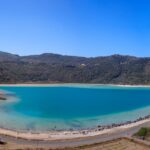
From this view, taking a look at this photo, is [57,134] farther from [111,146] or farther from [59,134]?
[111,146]

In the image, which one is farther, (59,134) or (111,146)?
(59,134)

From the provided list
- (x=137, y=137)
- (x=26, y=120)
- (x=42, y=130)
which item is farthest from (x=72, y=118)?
(x=137, y=137)

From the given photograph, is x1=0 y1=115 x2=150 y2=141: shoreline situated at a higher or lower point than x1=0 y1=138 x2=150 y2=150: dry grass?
lower

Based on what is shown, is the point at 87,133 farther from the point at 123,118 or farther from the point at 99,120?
the point at 123,118

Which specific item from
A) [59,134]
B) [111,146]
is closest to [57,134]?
[59,134]

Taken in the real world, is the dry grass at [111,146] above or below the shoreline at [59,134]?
above

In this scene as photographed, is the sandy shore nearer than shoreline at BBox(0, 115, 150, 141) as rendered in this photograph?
No

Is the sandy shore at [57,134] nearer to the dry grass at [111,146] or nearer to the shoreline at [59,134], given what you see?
the shoreline at [59,134]

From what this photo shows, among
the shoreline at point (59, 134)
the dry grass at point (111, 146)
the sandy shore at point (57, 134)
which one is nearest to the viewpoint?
the dry grass at point (111, 146)

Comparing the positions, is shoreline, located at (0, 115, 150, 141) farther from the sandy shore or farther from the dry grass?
the dry grass

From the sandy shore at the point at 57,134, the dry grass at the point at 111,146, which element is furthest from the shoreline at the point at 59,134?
the dry grass at the point at 111,146

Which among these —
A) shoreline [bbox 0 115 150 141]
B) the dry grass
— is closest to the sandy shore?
shoreline [bbox 0 115 150 141]
